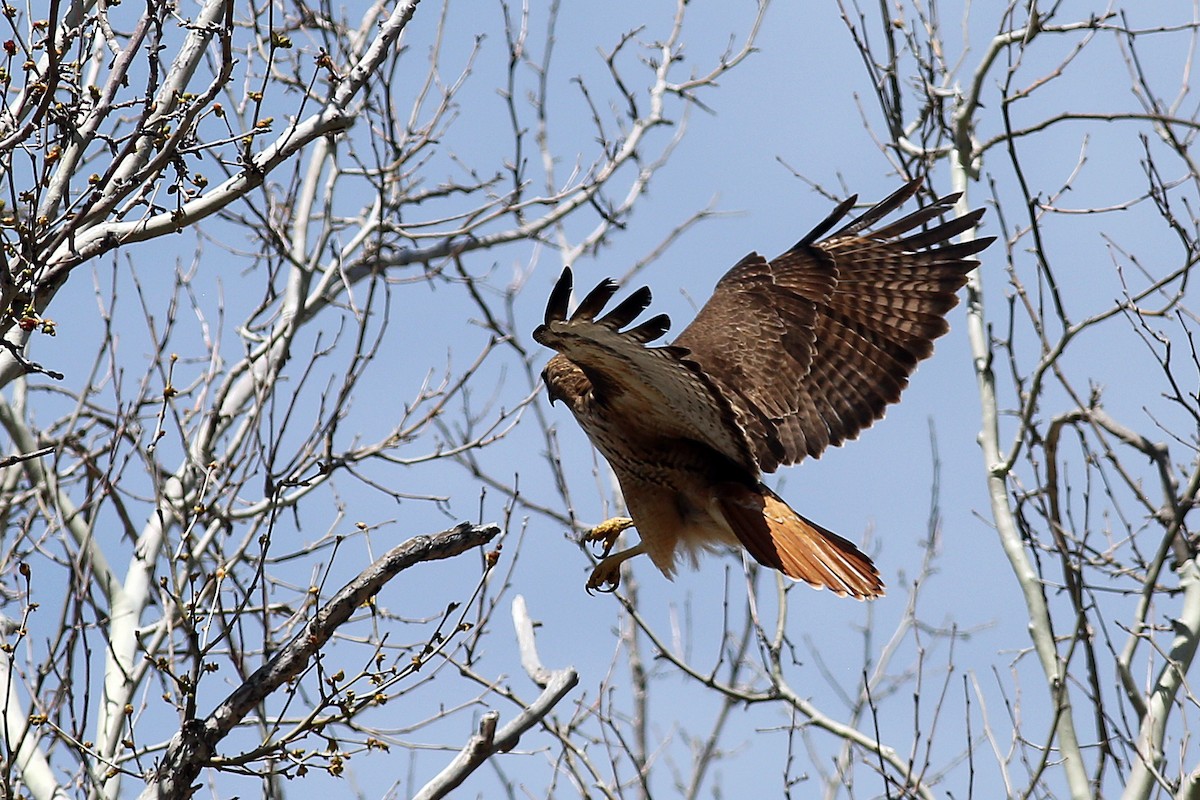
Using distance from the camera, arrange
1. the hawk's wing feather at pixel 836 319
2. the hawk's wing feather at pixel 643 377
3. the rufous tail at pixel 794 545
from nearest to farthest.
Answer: the hawk's wing feather at pixel 643 377
the rufous tail at pixel 794 545
the hawk's wing feather at pixel 836 319

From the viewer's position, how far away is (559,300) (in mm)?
3154

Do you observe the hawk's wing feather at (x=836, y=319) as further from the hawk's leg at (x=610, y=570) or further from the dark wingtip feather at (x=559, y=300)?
the dark wingtip feather at (x=559, y=300)

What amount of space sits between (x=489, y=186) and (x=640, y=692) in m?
2.91

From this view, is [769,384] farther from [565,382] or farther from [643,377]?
[643,377]

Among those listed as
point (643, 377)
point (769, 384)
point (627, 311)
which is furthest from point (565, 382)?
point (627, 311)

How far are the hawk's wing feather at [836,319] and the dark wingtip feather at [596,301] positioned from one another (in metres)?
1.59

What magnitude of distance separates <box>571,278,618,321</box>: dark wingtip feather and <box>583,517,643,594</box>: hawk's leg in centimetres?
154

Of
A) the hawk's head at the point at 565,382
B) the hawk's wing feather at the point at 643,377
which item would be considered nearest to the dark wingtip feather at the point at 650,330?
the hawk's wing feather at the point at 643,377

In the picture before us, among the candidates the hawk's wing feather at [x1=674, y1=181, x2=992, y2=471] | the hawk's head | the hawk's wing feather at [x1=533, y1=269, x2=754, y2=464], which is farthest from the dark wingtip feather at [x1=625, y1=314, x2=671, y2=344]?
the hawk's wing feather at [x1=674, y1=181, x2=992, y2=471]

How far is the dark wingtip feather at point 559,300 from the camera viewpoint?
9.99 ft

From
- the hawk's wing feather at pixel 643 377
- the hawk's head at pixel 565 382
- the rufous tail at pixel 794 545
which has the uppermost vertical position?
the hawk's head at pixel 565 382

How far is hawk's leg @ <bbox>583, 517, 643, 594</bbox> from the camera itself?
462cm

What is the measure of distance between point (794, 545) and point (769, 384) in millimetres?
822

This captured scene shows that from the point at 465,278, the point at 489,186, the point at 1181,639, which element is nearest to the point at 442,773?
the point at 1181,639
